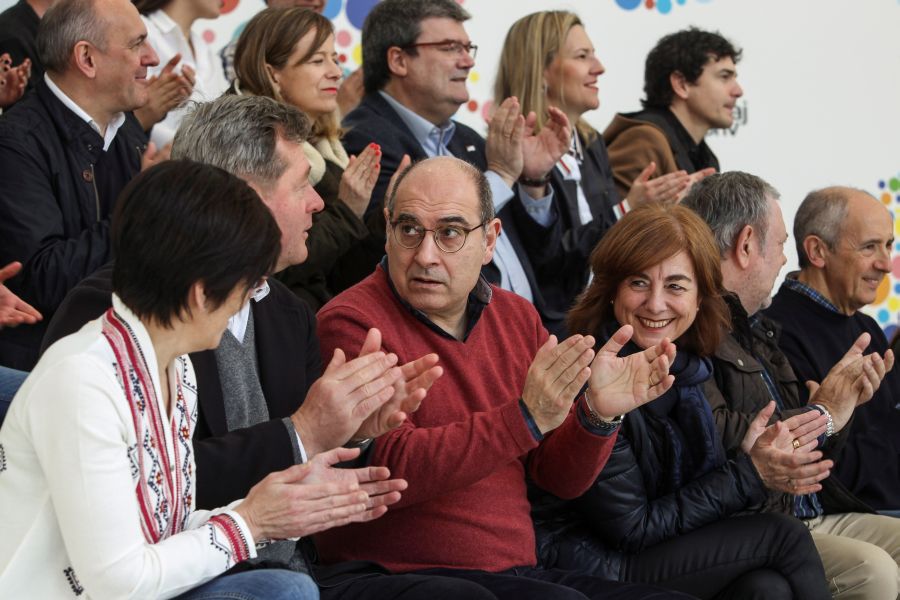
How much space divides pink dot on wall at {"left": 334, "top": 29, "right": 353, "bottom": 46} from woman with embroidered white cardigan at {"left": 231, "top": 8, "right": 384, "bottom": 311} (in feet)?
3.40

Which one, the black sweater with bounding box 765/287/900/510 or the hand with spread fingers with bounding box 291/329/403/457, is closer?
the hand with spread fingers with bounding box 291/329/403/457

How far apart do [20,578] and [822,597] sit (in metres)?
1.75

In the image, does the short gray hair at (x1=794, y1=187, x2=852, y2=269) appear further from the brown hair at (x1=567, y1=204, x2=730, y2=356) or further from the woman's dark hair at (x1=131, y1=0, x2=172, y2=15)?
the woman's dark hair at (x1=131, y1=0, x2=172, y2=15)

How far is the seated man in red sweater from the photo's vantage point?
2.33 m

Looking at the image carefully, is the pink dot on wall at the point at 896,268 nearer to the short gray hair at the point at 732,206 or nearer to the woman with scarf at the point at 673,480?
the short gray hair at the point at 732,206

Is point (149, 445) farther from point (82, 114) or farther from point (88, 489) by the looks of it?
point (82, 114)

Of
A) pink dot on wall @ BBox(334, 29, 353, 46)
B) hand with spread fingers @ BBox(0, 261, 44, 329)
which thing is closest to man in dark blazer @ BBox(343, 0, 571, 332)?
pink dot on wall @ BBox(334, 29, 353, 46)

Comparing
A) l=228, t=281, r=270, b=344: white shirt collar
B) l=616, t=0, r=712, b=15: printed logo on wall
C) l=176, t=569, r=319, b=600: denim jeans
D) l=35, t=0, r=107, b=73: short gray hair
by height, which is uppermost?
l=616, t=0, r=712, b=15: printed logo on wall

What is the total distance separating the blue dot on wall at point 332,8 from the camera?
188 inches

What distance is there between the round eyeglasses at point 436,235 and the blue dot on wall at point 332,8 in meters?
2.34

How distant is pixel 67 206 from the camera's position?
307 cm

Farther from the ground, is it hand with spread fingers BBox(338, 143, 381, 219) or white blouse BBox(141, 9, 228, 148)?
white blouse BBox(141, 9, 228, 148)

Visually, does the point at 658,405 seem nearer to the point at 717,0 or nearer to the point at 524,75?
the point at 524,75

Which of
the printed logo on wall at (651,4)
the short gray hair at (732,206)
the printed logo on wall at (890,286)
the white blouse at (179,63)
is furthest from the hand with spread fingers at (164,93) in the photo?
the printed logo on wall at (890,286)
